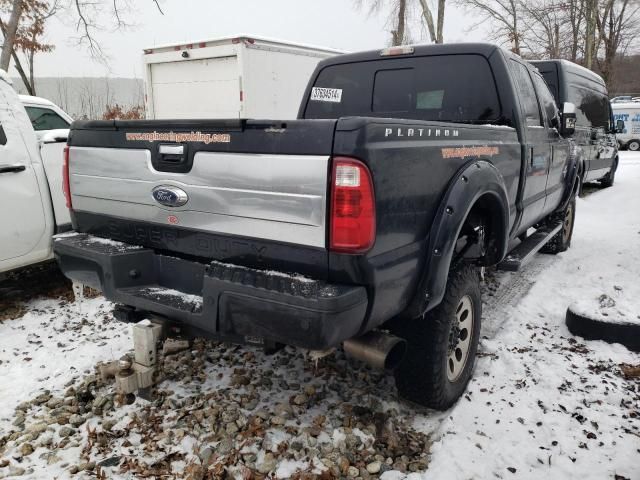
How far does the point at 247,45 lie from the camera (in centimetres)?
851

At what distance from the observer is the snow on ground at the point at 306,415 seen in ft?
8.39

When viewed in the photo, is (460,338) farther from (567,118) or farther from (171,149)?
(567,118)

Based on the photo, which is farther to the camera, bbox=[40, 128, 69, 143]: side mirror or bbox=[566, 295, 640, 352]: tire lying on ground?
bbox=[40, 128, 69, 143]: side mirror

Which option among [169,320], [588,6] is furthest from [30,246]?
[588,6]

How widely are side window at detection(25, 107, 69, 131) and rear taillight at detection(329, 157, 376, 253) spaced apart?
5.62 metres

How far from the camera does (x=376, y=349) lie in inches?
98.0

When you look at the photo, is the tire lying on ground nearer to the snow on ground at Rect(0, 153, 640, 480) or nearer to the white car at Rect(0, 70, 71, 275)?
the snow on ground at Rect(0, 153, 640, 480)

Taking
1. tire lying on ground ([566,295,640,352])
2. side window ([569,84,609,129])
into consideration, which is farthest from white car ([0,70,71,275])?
side window ([569,84,609,129])

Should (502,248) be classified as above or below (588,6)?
below

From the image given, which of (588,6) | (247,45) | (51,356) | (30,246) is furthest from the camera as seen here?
(588,6)

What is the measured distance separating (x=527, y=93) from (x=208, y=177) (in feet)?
9.32

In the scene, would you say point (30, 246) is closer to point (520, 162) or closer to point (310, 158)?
point (310, 158)

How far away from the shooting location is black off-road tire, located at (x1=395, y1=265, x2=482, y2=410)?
2.80 metres

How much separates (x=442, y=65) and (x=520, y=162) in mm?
902
